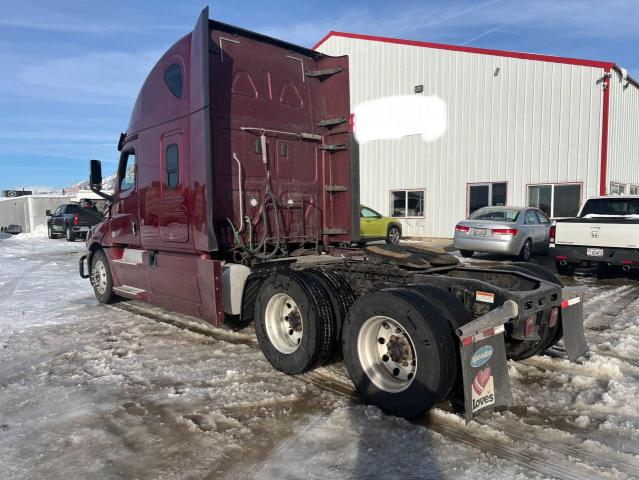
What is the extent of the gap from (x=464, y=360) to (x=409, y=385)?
476 mm

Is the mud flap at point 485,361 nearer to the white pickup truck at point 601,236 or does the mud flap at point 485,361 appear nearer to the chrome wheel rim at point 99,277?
the chrome wheel rim at point 99,277

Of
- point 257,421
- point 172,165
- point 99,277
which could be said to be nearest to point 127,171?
point 172,165

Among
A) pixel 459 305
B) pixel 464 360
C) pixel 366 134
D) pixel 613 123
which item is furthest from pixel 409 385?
pixel 366 134

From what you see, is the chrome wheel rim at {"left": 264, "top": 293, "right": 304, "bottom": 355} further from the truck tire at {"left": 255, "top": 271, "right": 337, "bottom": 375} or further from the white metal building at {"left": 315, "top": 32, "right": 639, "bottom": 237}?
the white metal building at {"left": 315, "top": 32, "right": 639, "bottom": 237}

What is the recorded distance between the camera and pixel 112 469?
2979 millimetres

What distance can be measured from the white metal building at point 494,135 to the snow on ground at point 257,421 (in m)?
12.0

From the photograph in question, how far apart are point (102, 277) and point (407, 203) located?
48.8 feet

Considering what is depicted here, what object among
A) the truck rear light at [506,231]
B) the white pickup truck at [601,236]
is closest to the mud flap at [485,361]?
the white pickup truck at [601,236]

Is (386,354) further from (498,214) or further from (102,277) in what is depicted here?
(498,214)

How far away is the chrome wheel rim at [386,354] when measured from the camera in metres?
3.71

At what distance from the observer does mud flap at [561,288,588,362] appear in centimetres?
418

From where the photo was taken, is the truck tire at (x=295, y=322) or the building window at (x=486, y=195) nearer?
the truck tire at (x=295, y=322)

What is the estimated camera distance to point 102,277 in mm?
8008

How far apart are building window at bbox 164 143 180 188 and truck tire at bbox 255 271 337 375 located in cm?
190
